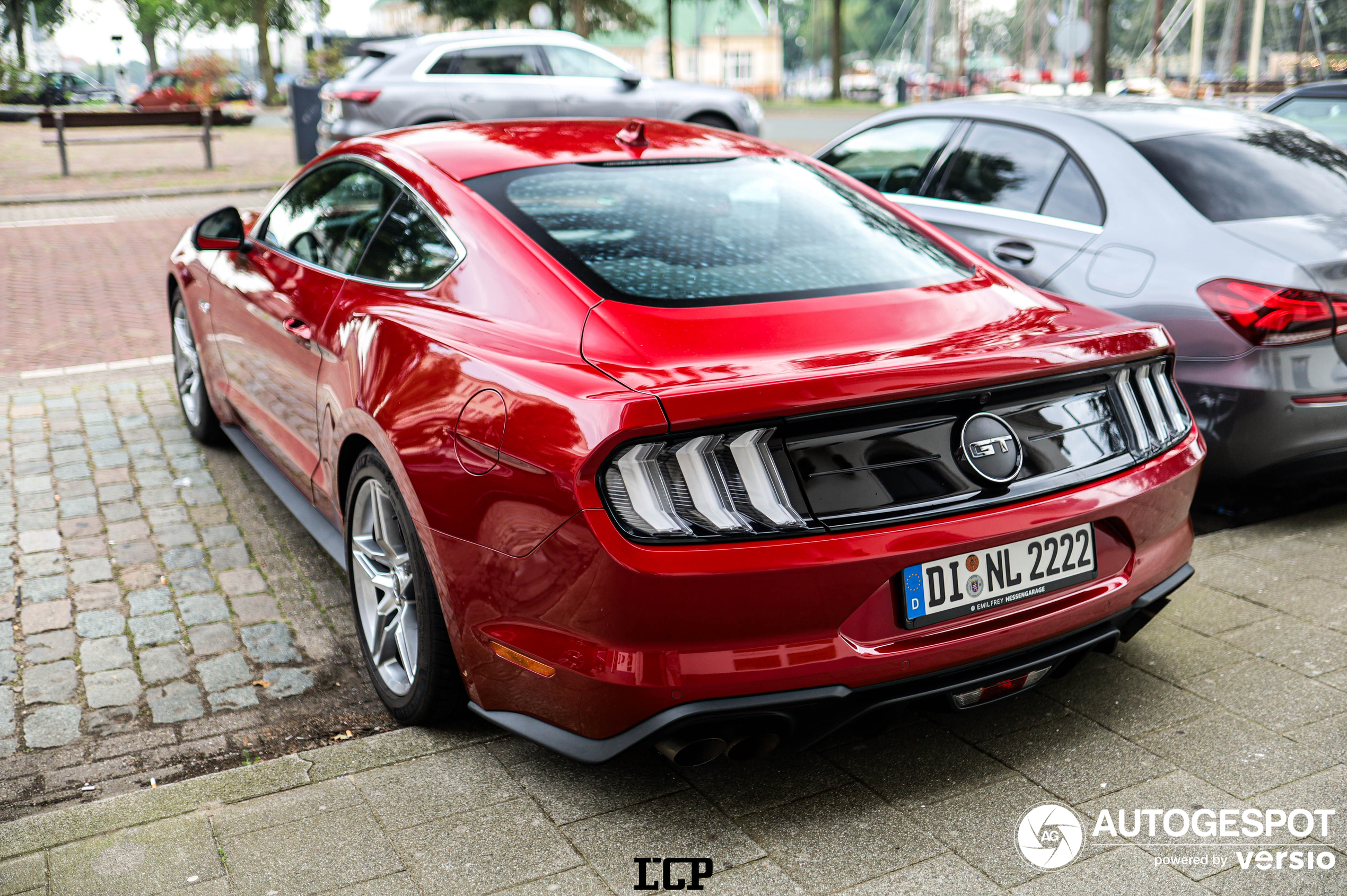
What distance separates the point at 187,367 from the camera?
556 centimetres

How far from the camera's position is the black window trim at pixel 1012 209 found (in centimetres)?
485

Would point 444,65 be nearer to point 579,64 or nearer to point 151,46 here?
point 579,64

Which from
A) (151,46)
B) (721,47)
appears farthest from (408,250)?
(151,46)

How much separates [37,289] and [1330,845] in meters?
9.84

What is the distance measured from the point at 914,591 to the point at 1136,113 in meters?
3.62

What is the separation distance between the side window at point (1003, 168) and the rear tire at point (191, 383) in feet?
11.6

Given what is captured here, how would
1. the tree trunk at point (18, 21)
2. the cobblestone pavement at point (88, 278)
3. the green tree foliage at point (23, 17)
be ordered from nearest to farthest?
the cobblestone pavement at point (88, 278) < the tree trunk at point (18, 21) < the green tree foliage at point (23, 17)

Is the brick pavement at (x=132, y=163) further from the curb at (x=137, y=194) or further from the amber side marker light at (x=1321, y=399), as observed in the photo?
the amber side marker light at (x=1321, y=399)

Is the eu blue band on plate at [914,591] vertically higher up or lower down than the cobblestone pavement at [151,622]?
higher up

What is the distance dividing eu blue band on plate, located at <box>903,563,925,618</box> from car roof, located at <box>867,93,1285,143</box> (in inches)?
127

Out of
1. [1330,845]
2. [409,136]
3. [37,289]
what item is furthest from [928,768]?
[37,289]

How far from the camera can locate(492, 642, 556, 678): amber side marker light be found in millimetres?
2475

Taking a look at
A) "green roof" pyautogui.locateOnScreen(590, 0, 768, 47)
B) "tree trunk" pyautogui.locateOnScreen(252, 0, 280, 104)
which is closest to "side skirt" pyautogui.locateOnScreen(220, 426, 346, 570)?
"tree trunk" pyautogui.locateOnScreen(252, 0, 280, 104)

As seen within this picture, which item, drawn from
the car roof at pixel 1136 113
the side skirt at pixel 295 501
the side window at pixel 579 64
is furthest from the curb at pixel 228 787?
the side window at pixel 579 64
